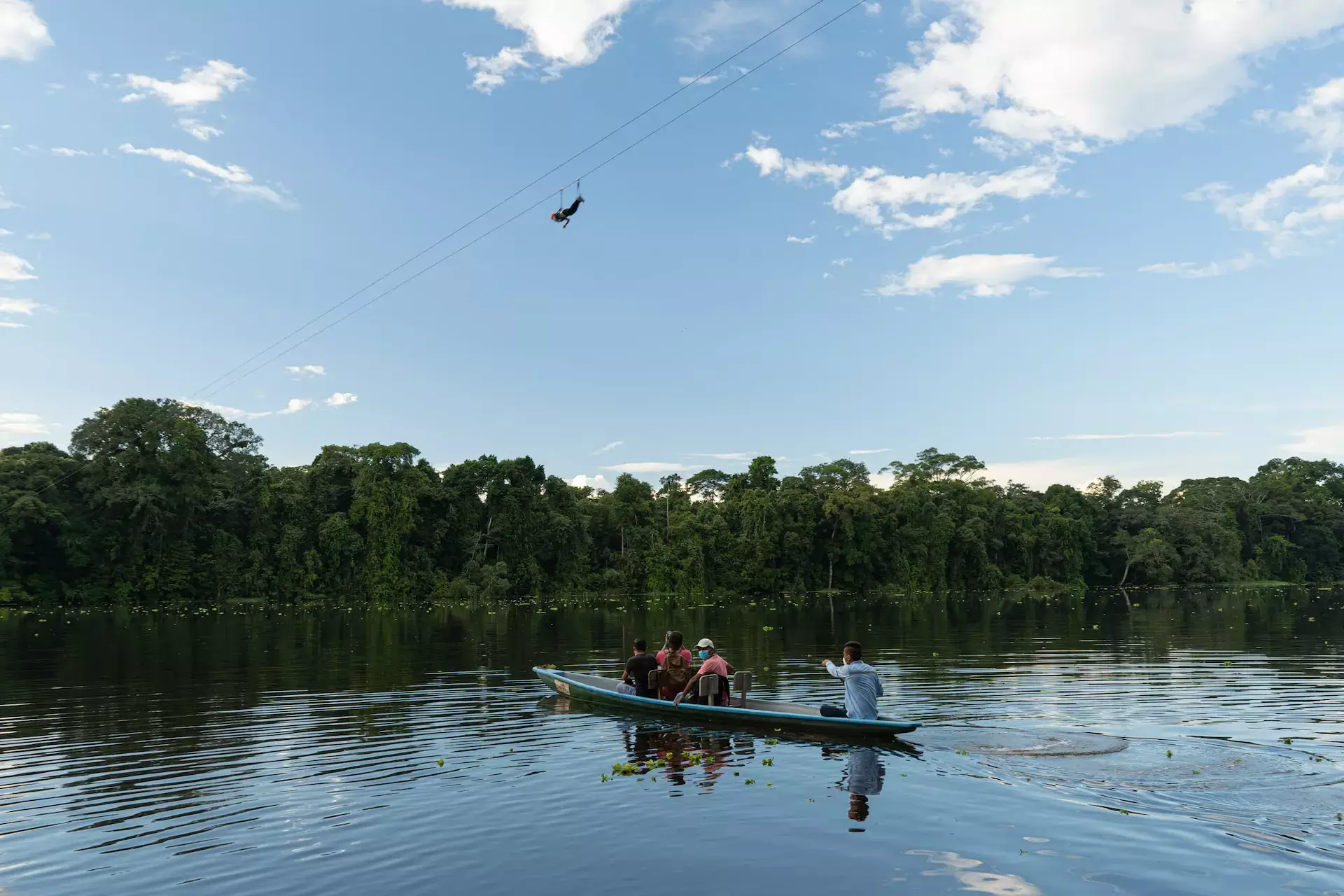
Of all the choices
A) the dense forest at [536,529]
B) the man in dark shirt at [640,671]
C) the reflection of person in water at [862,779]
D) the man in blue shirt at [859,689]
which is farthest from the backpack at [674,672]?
the dense forest at [536,529]

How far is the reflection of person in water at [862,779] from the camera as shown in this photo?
12185mm

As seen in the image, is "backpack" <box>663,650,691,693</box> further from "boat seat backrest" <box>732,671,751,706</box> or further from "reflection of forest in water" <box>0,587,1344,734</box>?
"reflection of forest in water" <box>0,587,1344,734</box>

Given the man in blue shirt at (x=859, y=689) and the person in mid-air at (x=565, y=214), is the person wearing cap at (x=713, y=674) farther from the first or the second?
the person in mid-air at (x=565, y=214)

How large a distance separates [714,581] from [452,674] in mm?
78858

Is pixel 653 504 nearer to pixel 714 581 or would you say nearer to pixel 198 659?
pixel 714 581

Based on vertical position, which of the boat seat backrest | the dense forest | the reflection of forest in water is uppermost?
the dense forest

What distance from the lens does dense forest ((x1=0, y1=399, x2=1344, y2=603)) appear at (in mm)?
78188

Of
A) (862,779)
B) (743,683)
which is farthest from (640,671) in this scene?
(862,779)

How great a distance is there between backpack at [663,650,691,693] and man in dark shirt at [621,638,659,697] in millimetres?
484

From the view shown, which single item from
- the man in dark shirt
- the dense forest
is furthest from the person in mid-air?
the dense forest

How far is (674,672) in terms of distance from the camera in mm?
20422

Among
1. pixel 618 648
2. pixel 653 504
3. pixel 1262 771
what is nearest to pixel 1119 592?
pixel 653 504

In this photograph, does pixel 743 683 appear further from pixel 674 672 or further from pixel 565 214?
pixel 565 214

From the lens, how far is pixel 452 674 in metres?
28.3
